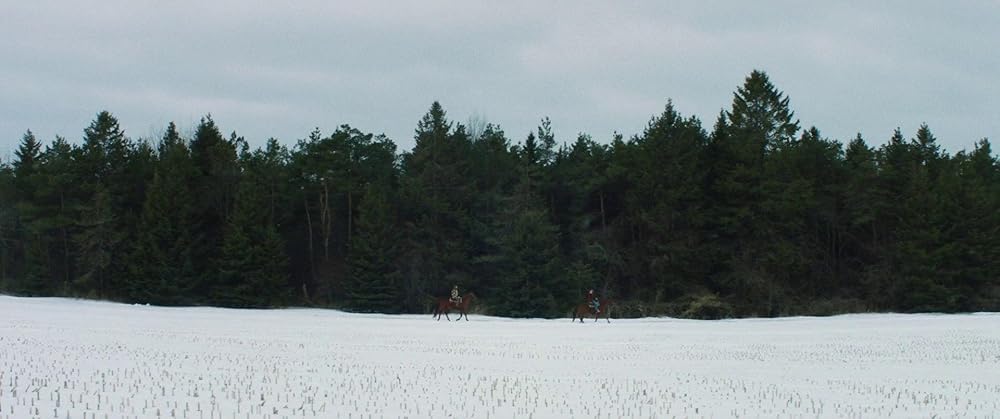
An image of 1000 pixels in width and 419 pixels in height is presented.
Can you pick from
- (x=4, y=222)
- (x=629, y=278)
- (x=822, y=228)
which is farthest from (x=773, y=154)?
(x=4, y=222)

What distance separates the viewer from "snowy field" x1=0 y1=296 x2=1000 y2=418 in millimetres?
12820

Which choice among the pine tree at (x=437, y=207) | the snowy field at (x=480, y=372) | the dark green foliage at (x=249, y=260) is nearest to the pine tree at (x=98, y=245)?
the dark green foliage at (x=249, y=260)

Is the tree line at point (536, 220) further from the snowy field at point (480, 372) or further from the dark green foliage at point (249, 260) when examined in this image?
the snowy field at point (480, 372)

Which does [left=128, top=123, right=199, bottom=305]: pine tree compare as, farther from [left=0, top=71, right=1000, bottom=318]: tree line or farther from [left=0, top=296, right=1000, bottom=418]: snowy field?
[left=0, top=296, right=1000, bottom=418]: snowy field

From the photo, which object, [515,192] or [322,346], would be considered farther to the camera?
[515,192]

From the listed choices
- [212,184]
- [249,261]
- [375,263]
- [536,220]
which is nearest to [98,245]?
[212,184]

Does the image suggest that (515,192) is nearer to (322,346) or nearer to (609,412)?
(322,346)

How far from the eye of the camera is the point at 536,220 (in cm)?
4997

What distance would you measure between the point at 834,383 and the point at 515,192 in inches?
1398

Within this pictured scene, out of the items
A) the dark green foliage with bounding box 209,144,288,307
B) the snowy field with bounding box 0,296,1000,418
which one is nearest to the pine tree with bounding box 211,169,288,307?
the dark green foliage with bounding box 209,144,288,307

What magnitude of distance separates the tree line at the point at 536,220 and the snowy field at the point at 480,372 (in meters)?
19.1

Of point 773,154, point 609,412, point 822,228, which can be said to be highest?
point 773,154

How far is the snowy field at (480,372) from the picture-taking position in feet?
42.1

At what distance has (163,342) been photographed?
76.1 feet
